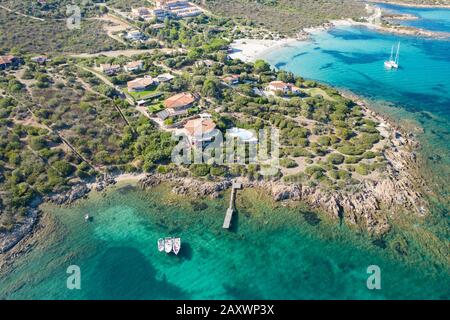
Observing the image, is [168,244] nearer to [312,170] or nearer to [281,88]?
[312,170]

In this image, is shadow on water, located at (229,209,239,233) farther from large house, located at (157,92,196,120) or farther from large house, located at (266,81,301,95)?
large house, located at (266,81,301,95)

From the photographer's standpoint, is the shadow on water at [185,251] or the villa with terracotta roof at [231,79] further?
the villa with terracotta roof at [231,79]

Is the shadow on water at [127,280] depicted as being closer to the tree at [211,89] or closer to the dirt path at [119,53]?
the tree at [211,89]

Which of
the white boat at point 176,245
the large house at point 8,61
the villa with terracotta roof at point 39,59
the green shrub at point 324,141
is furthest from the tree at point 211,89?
the large house at point 8,61

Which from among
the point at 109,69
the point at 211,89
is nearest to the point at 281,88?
the point at 211,89

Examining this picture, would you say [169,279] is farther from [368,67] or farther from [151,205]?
[368,67]

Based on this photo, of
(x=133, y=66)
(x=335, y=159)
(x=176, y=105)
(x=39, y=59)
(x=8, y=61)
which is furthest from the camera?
(x=39, y=59)
